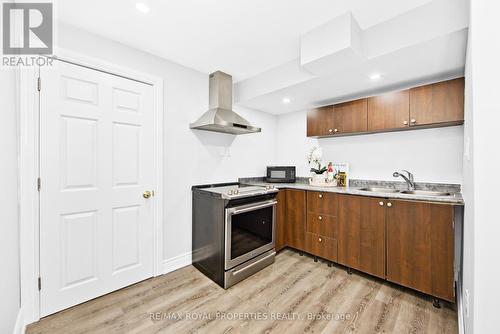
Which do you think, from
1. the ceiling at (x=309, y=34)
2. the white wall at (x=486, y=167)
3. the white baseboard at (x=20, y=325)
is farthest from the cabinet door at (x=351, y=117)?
the white baseboard at (x=20, y=325)

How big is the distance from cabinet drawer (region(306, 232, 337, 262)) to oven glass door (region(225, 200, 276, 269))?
49cm

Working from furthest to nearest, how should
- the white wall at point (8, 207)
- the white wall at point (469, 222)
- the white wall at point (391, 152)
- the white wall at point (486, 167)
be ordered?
the white wall at point (391, 152), the white wall at point (8, 207), the white wall at point (469, 222), the white wall at point (486, 167)

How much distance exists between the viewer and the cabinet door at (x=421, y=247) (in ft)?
5.91

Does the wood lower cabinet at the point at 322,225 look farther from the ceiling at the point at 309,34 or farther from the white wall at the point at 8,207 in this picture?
the white wall at the point at 8,207

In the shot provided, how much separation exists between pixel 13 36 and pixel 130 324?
240 cm

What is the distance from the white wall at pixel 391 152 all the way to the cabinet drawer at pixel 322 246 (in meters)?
1.03

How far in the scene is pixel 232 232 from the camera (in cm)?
221

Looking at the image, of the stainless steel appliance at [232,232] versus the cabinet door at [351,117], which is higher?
the cabinet door at [351,117]

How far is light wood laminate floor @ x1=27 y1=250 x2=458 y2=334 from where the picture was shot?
5.28ft

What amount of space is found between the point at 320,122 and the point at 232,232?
1984 mm

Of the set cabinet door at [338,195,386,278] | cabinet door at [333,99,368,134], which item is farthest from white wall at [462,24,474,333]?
cabinet door at [333,99,368,134]

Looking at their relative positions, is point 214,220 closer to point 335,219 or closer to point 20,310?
point 335,219

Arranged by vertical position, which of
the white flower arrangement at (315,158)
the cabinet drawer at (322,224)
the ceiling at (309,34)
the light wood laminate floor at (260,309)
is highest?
the ceiling at (309,34)

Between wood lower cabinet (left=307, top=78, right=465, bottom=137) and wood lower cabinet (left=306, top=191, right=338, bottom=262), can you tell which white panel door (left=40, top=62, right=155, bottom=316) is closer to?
wood lower cabinet (left=306, top=191, right=338, bottom=262)
